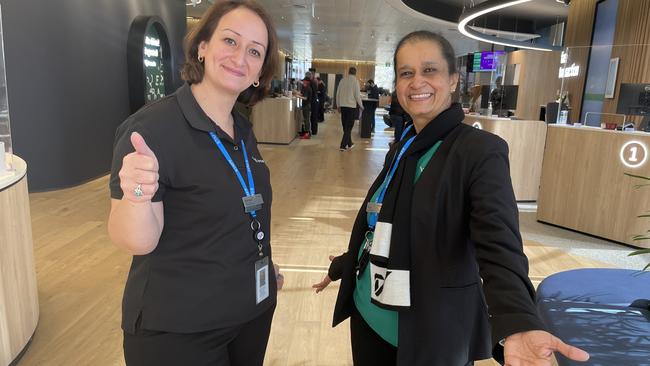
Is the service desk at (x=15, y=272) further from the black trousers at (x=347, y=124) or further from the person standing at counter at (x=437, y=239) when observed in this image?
the black trousers at (x=347, y=124)

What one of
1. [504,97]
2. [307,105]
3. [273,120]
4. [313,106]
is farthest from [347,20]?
[504,97]

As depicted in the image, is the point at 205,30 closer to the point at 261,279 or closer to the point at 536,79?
the point at 261,279

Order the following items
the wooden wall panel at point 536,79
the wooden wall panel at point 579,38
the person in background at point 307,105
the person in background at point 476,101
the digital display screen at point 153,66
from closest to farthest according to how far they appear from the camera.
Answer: the person in background at point 476,101, the digital display screen at point 153,66, the wooden wall panel at point 579,38, the wooden wall panel at point 536,79, the person in background at point 307,105

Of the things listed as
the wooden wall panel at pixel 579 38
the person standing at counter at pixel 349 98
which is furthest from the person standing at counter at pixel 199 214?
the wooden wall panel at pixel 579 38

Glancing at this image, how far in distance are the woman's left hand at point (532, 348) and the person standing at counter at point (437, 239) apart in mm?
52

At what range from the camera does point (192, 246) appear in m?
1.07

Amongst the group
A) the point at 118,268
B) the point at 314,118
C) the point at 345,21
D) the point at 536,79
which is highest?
the point at 345,21

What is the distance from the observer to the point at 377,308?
1.27 metres

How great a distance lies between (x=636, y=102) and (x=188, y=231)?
480 centimetres

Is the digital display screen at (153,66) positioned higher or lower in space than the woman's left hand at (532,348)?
higher

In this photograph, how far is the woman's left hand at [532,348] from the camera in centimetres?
75

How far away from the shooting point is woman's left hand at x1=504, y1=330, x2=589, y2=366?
75 centimetres

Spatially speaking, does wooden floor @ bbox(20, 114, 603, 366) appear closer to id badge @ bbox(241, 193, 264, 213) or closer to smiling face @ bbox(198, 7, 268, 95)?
id badge @ bbox(241, 193, 264, 213)

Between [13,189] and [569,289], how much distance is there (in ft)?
7.89
